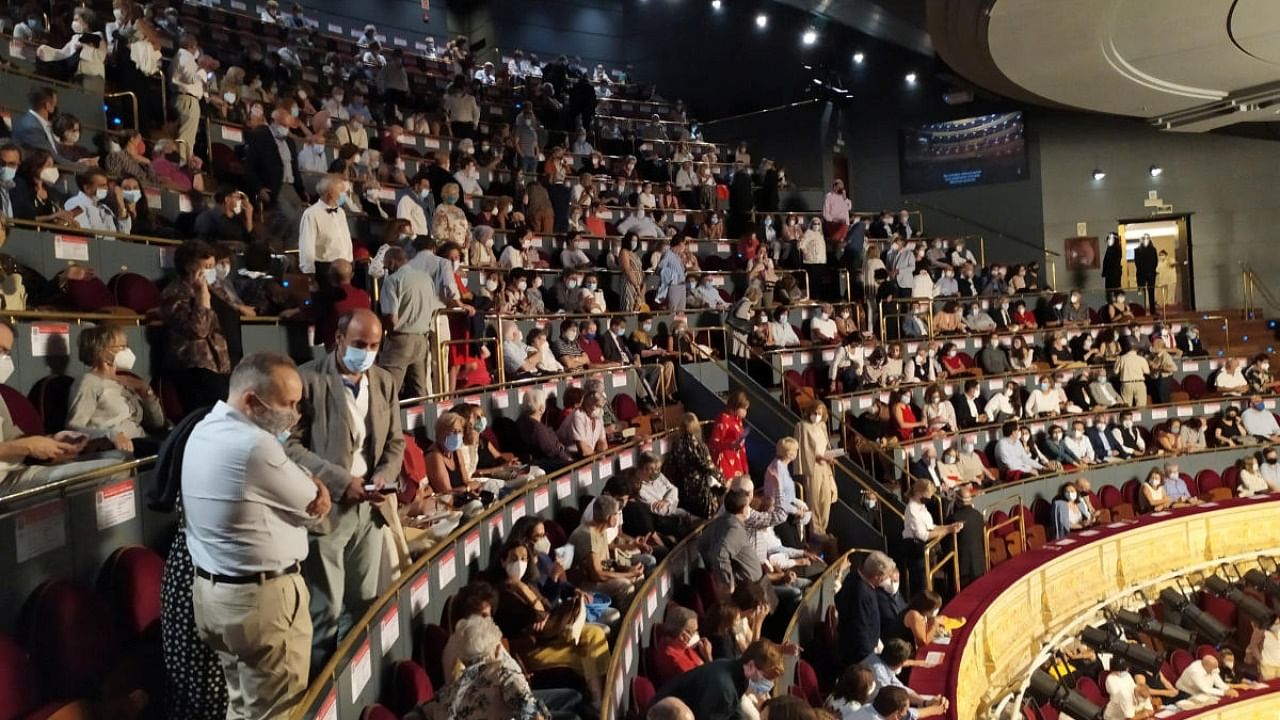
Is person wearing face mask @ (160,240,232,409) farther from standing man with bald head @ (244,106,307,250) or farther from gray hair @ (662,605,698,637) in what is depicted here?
gray hair @ (662,605,698,637)

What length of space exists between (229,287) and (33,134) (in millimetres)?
1790

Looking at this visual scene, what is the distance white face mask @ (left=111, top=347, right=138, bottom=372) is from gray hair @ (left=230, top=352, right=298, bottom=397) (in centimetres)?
170

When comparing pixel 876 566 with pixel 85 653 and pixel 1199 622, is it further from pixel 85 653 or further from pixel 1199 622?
pixel 1199 622

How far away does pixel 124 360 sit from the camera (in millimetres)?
3842

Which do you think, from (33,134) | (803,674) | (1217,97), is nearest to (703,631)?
(803,674)

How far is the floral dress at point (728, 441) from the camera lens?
25.3 feet

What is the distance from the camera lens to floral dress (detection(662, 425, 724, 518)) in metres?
6.90

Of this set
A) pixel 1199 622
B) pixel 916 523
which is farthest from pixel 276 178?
pixel 1199 622

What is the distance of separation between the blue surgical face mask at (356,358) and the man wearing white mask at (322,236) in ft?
6.76

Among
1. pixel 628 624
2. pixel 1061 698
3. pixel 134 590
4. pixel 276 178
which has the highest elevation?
pixel 276 178

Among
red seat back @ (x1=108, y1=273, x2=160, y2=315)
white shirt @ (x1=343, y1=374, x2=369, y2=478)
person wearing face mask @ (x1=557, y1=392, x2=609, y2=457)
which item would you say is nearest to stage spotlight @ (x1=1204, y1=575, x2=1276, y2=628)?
person wearing face mask @ (x1=557, y1=392, x2=609, y2=457)

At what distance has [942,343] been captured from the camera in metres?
11.9

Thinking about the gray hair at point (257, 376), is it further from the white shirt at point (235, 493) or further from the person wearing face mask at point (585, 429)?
the person wearing face mask at point (585, 429)

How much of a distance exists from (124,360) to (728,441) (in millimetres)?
4831
